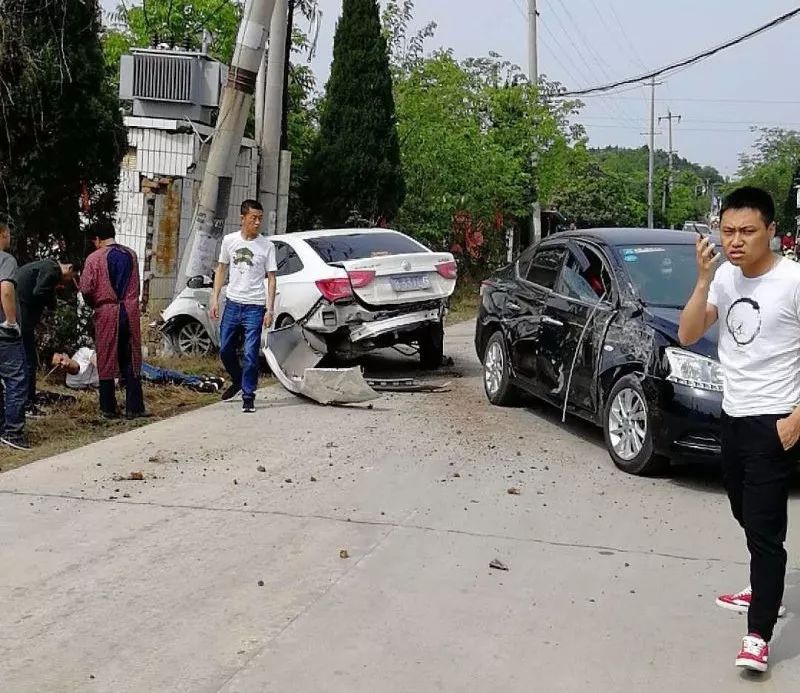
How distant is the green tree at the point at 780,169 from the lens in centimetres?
7181

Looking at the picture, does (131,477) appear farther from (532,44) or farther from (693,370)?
(532,44)

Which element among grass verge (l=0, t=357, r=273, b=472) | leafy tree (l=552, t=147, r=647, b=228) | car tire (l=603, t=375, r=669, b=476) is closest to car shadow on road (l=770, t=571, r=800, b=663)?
car tire (l=603, t=375, r=669, b=476)

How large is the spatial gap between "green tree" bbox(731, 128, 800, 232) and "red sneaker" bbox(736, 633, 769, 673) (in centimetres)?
6944

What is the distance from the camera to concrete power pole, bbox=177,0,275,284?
11578 millimetres

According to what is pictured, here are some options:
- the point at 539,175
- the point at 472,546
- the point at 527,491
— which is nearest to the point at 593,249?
the point at 527,491

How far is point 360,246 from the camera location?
11.5 m

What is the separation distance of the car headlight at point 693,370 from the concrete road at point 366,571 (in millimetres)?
742

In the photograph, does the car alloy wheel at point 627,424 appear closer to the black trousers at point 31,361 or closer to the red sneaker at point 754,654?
the red sneaker at point 754,654

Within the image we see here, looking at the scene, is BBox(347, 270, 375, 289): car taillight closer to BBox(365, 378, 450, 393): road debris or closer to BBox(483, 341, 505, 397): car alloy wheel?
BBox(365, 378, 450, 393): road debris

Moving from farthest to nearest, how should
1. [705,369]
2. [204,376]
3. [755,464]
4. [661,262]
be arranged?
[204,376] < [661,262] < [705,369] < [755,464]

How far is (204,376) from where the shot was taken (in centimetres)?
1141

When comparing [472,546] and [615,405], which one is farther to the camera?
[615,405]

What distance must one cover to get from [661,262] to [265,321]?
3486mm

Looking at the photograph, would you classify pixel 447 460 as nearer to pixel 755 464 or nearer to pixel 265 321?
pixel 265 321
